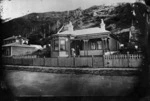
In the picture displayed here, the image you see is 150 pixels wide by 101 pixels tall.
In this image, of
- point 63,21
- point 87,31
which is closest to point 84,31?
point 87,31

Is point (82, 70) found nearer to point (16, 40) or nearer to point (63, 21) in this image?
point (63, 21)

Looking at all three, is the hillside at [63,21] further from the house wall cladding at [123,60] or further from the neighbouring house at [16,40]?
the house wall cladding at [123,60]

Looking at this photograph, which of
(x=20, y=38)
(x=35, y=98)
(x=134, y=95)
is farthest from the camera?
(x=20, y=38)

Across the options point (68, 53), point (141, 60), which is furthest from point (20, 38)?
point (141, 60)

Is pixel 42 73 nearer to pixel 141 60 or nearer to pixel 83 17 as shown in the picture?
pixel 83 17

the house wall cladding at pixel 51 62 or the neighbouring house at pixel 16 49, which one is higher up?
the neighbouring house at pixel 16 49

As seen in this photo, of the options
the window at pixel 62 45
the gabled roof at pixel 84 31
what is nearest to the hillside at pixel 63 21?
the gabled roof at pixel 84 31
